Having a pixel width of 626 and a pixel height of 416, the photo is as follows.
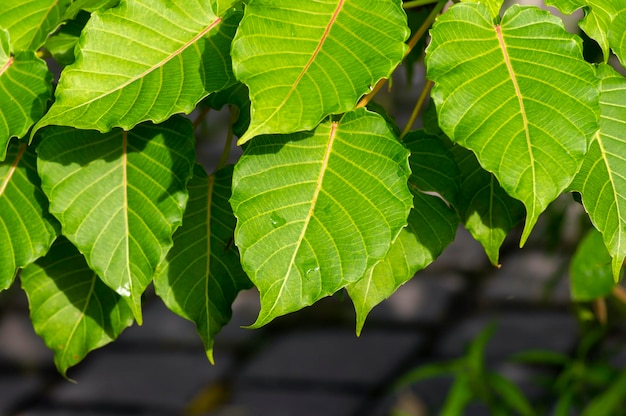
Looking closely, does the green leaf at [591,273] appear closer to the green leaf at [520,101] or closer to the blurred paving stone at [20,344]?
the green leaf at [520,101]

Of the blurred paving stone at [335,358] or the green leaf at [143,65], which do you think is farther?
the blurred paving stone at [335,358]

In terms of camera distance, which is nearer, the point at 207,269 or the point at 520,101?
the point at 520,101

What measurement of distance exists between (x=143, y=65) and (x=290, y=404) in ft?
6.98

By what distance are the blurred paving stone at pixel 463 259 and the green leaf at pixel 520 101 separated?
2.49 meters

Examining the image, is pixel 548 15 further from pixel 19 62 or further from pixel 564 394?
pixel 564 394

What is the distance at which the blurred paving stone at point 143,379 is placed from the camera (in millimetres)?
2893

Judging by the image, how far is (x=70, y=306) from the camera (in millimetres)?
938

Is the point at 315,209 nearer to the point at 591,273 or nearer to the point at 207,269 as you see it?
the point at 207,269

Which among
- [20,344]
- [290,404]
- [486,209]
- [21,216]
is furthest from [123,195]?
[20,344]

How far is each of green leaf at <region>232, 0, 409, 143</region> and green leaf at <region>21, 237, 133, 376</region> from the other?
1.22 feet

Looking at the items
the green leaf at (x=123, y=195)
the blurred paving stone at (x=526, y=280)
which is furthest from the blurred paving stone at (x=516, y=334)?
the green leaf at (x=123, y=195)

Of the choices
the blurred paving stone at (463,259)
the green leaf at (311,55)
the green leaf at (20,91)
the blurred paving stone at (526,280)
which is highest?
the green leaf at (311,55)

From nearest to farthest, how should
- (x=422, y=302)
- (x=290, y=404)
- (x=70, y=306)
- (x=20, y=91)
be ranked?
(x=20, y=91) → (x=70, y=306) → (x=290, y=404) → (x=422, y=302)

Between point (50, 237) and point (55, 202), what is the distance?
0.17ft
